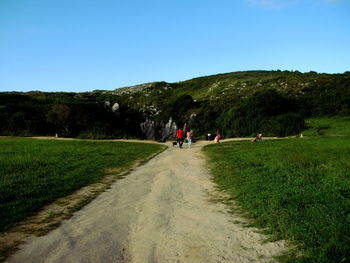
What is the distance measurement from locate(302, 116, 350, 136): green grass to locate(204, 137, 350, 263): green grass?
19.6 meters

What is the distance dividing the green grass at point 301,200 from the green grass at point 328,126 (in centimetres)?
1959

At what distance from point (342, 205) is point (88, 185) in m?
9.18

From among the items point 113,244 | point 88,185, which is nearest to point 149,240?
point 113,244

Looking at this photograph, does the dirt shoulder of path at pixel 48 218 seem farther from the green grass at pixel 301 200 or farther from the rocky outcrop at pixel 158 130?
the rocky outcrop at pixel 158 130

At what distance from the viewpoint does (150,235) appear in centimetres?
598

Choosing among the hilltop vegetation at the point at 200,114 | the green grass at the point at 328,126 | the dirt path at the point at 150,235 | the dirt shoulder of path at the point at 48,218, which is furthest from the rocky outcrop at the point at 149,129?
the dirt path at the point at 150,235

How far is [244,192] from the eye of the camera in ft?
30.1

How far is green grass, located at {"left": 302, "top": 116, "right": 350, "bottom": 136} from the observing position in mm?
30956

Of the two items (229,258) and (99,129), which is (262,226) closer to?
(229,258)

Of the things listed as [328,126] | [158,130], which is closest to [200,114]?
[158,130]

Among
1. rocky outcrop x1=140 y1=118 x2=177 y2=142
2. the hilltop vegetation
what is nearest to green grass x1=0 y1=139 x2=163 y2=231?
the hilltop vegetation

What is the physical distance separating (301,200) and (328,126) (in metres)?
31.3

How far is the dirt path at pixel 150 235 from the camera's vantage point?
504 cm

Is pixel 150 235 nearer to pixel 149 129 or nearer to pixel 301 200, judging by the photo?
pixel 301 200
